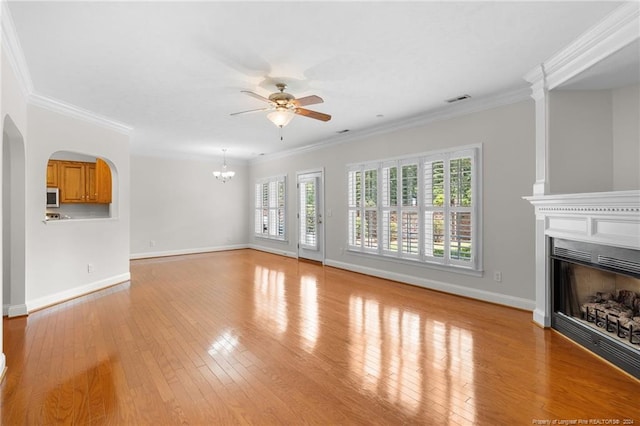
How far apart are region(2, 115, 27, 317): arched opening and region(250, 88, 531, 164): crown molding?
490 centimetres

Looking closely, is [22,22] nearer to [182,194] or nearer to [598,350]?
[598,350]

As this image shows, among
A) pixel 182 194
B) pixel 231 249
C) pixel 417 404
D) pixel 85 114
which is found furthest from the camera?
pixel 231 249

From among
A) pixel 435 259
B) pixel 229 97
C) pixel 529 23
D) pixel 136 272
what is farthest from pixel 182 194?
pixel 529 23

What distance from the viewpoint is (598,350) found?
274cm

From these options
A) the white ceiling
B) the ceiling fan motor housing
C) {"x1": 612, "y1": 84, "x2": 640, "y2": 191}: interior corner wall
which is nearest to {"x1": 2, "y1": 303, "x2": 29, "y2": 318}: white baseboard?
the white ceiling

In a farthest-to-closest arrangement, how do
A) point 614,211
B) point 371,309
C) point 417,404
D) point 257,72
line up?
point 371,309, point 257,72, point 614,211, point 417,404

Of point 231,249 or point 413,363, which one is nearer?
point 413,363

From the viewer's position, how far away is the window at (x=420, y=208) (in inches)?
176

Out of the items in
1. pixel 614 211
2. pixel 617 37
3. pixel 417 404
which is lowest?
pixel 417 404

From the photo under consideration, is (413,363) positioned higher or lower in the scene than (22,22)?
lower

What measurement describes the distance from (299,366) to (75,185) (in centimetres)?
713

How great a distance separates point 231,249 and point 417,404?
7985mm

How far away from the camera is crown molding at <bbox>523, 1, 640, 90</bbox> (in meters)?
2.36

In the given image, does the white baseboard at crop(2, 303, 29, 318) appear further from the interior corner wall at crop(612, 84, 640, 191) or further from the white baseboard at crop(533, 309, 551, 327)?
the interior corner wall at crop(612, 84, 640, 191)
